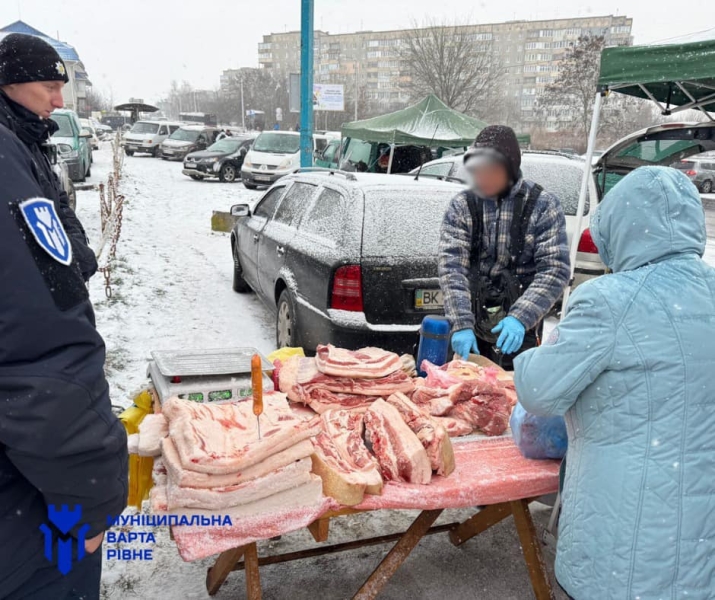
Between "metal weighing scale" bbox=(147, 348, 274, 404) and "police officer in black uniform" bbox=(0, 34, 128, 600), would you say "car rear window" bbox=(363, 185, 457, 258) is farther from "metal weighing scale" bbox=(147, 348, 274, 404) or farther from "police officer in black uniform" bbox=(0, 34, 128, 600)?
"police officer in black uniform" bbox=(0, 34, 128, 600)

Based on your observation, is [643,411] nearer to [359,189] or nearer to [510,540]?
[510,540]

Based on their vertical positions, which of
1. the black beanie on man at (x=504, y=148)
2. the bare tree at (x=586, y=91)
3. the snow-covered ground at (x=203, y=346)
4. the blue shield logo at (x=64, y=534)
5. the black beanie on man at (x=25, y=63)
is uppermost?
the bare tree at (x=586, y=91)

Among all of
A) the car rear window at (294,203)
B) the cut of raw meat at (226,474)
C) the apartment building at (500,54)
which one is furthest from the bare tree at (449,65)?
the cut of raw meat at (226,474)

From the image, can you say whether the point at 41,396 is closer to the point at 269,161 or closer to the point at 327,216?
the point at 327,216

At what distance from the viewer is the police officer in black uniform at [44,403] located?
3.65ft

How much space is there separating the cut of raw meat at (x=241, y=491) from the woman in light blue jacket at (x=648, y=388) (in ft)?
2.69

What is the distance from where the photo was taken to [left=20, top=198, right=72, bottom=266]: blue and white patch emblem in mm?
1138

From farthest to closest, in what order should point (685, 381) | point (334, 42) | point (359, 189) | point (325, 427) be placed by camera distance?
point (334, 42) → point (359, 189) → point (325, 427) → point (685, 381)

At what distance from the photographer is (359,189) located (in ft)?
15.2

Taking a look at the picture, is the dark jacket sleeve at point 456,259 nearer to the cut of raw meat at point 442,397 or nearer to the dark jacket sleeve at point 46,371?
the cut of raw meat at point 442,397

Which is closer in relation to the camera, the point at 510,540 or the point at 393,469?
the point at 393,469

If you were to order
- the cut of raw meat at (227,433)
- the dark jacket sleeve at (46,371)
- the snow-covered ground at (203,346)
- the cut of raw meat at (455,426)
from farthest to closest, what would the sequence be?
the snow-covered ground at (203,346) < the cut of raw meat at (455,426) < the cut of raw meat at (227,433) < the dark jacket sleeve at (46,371)

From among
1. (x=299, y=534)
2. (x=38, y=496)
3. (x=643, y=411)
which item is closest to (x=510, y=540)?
(x=299, y=534)

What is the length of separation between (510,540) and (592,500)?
5.63 ft
